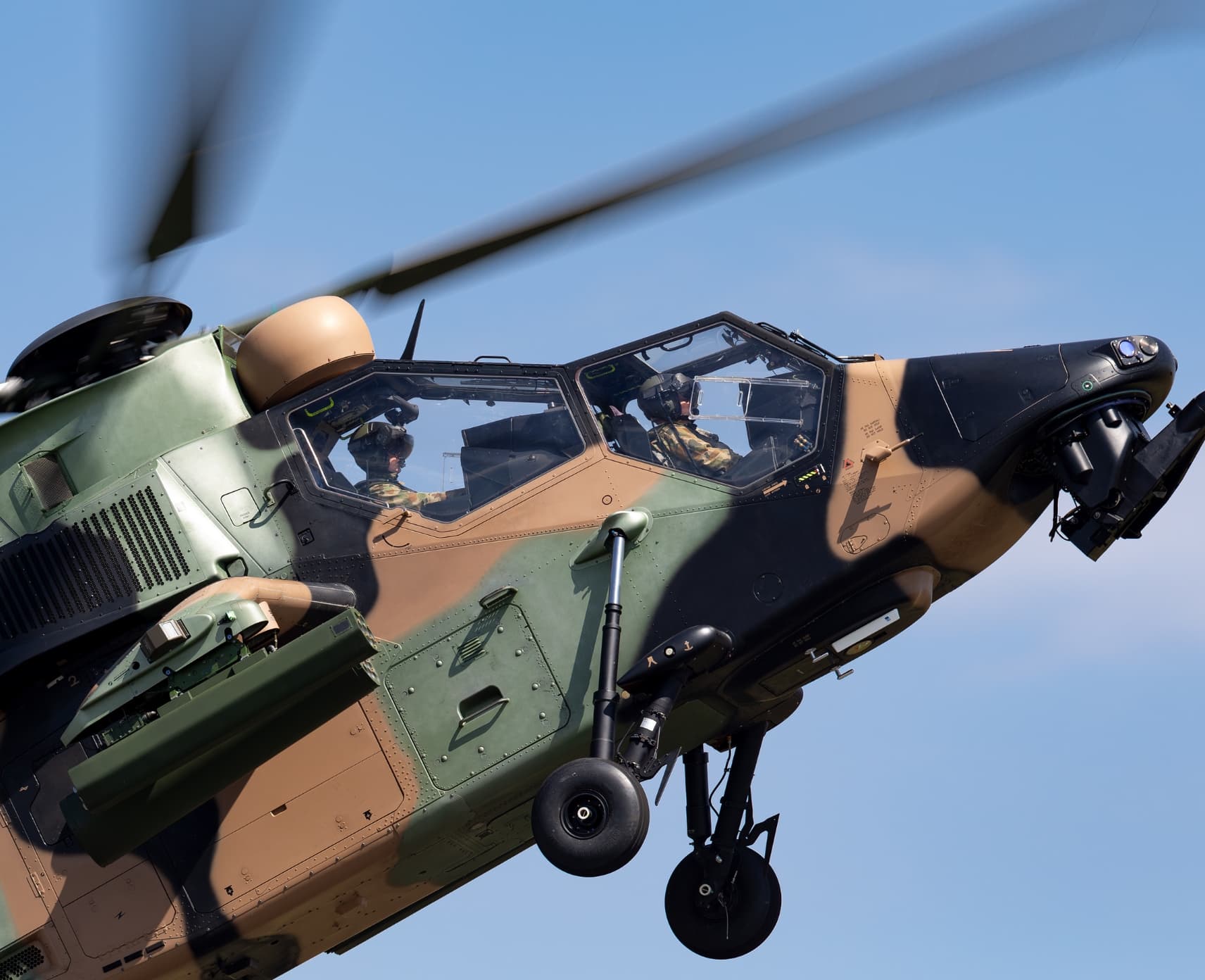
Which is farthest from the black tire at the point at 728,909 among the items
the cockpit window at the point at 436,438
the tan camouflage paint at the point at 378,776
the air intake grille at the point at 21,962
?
the air intake grille at the point at 21,962

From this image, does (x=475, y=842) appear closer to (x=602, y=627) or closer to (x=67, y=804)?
(x=602, y=627)

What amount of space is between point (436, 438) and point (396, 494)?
442mm

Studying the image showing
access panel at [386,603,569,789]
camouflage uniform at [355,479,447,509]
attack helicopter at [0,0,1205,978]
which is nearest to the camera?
attack helicopter at [0,0,1205,978]

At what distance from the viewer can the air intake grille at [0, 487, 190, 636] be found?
11.1 m

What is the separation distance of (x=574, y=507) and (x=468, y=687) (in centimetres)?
128

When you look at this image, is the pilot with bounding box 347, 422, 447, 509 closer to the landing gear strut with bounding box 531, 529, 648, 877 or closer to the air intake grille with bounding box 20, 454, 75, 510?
the air intake grille with bounding box 20, 454, 75, 510

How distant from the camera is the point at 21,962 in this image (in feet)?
37.2

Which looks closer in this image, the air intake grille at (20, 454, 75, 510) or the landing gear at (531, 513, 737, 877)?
the landing gear at (531, 513, 737, 877)

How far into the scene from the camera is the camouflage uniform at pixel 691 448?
10867mm

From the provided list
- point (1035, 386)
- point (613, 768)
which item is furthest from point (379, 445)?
point (1035, 386)

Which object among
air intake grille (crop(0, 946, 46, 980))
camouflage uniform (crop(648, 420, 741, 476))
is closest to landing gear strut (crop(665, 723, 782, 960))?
camouflage uniform (crop(648, 420, 741, 476))

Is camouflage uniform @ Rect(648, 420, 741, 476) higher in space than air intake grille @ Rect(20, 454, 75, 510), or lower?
lower

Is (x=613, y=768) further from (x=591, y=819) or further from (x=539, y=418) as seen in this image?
(x=539, y=418)

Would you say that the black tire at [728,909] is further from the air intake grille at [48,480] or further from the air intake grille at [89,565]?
the air intake grille at [48,480]
